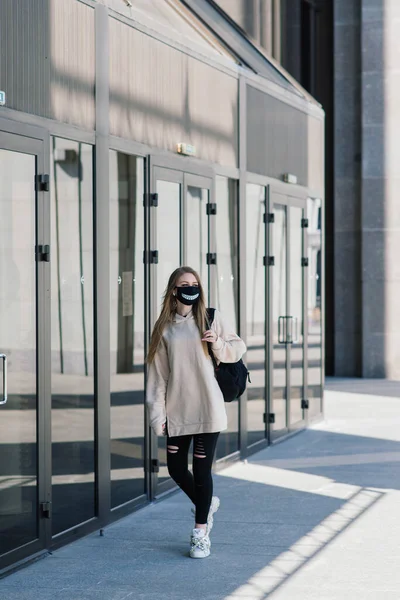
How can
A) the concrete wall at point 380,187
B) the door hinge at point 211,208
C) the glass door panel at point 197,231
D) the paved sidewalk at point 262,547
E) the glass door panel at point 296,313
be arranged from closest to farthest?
the paved sidewalk at point 262,547
the glass door panel at point 197,231
the door hinge at point 211,208
the glass door panel at point 296,313
the concrete wall at point 380,187

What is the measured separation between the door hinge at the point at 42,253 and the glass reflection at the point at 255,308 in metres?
4.44

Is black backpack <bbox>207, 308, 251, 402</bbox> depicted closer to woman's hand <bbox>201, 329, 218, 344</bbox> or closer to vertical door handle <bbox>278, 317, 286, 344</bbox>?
woman's hand <bbox>201, 329, 218, 344</bbox>

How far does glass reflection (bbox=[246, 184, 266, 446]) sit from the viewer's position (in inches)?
437

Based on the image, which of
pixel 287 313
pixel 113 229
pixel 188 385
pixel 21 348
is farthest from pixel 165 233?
pixel 287 313

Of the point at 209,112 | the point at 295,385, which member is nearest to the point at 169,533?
the point at 209,112

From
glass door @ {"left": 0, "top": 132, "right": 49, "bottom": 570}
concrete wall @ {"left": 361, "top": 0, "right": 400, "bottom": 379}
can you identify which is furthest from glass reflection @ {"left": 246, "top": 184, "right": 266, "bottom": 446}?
concrete wall @ {"left": 361, "top": 0, "right": 400, "bottom": 379}

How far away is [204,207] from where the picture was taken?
9695 mm

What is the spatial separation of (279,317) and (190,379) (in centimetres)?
539

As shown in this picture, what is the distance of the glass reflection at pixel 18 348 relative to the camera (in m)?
6.42

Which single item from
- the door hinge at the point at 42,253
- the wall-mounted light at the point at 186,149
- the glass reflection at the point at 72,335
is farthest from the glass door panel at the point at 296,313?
the door hinge at the point at 42,253

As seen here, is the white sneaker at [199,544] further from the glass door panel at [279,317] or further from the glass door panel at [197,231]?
the glass door panel at [279,317]

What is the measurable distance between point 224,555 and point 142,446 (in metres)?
1.73

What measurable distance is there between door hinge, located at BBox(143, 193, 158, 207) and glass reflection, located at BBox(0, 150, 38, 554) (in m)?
1.80

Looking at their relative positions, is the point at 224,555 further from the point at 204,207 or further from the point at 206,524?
the point at 204,207
